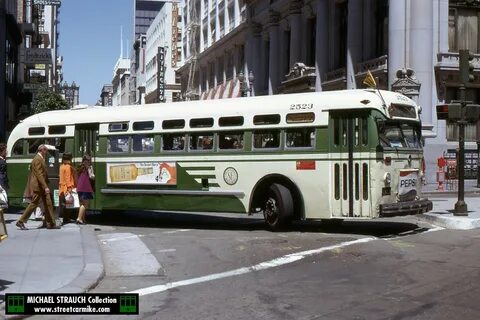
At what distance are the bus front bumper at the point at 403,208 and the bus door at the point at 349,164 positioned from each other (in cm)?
33

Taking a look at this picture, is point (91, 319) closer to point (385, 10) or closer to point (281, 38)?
point (385, 10)

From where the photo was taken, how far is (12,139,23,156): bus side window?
725 inches

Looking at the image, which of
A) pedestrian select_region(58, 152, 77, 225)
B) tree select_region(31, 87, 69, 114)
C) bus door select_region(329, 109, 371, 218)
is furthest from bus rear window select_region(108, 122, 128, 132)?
tree select_region(31, 87, 69, 114)

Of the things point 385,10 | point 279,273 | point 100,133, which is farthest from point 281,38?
point 279,273

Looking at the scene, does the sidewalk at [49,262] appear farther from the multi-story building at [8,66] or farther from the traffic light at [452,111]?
the multi-story building at [8,66]

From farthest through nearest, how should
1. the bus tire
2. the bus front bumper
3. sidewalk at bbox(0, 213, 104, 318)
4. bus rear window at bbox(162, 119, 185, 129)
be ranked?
bus rear window at bbox(162, 119, 185, 129) < the bus tire < the bus front bumper < sidewalk at bbox(0, 213, 104, 318)

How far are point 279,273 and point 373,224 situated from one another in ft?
24.0

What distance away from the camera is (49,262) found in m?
9.77

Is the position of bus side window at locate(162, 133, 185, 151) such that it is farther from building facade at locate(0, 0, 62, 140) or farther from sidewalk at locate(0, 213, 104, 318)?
building facade at locate(0, 0, 62, 140)

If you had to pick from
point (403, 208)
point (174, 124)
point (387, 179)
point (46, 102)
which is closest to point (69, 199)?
point (174, 124)

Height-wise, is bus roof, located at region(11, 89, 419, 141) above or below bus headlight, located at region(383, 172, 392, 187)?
above

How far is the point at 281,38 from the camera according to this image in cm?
4912

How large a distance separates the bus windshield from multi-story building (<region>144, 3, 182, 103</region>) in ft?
268

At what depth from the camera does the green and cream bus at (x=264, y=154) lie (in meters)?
13.2
